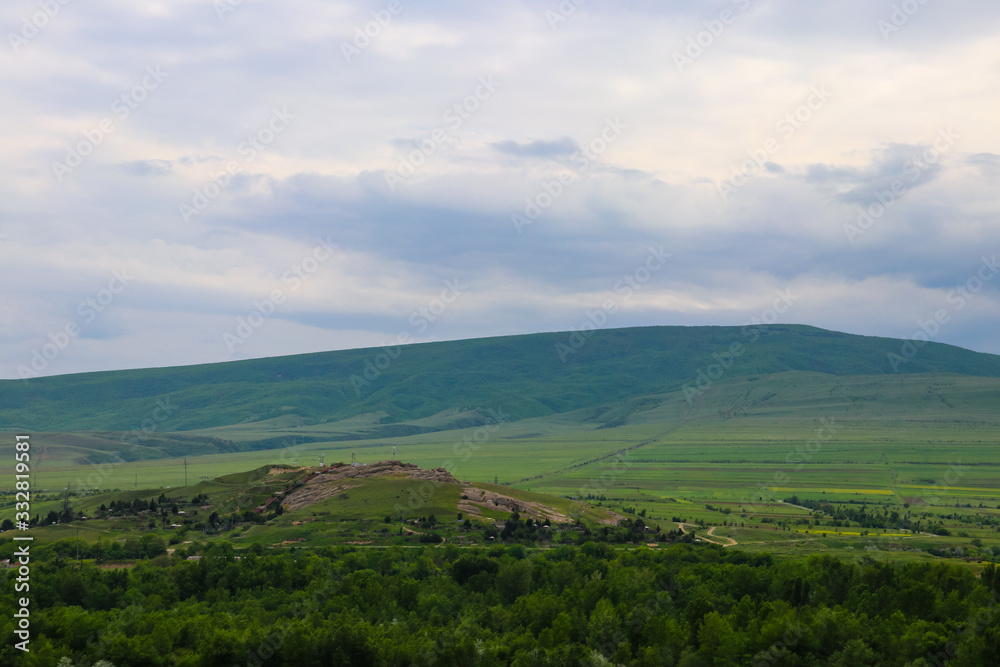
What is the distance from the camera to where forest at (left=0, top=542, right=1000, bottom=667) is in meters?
76.9

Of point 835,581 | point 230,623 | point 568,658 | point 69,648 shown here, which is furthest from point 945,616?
point 69,648

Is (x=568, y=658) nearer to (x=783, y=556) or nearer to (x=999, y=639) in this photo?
(x=999, y=639)

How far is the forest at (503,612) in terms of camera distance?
252 ft

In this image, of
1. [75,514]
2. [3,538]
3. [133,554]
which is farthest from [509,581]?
[75,514]

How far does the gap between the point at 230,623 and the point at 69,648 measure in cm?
1443

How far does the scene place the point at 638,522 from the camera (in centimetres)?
17725

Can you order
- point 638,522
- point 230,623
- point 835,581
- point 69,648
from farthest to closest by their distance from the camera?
point 638,522 → point 835,581 → point 230,623 → point 69,648

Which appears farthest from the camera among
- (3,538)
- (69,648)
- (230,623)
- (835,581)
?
(3,538)

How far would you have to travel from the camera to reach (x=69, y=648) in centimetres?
7831

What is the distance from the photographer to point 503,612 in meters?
93.1

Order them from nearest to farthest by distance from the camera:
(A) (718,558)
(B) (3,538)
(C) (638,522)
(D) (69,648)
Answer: (D) (69,648) → (A) (718,558) → (B) (3,538) → (C) (638,522)

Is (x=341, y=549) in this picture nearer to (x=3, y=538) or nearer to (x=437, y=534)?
(x=437, y=534)

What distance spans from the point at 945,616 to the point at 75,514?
6416 inches

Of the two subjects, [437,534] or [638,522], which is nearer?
[437,534]
